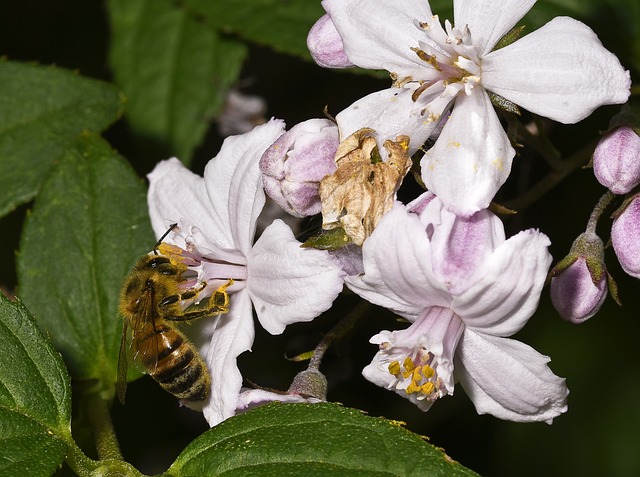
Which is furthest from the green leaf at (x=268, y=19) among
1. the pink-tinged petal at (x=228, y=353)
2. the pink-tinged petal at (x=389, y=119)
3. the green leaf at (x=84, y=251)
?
the pink-tinged petal at (x=228, y=353)

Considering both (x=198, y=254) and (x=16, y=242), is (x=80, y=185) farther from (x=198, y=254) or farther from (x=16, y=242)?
(x=16, y=242)

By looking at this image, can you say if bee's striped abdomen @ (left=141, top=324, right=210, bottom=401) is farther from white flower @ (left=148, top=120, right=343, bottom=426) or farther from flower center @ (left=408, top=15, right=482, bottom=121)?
flower center @ (left=408, top=15, right=482, bottom=121)

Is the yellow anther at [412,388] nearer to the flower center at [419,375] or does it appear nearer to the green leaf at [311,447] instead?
the flower center at [419,375]

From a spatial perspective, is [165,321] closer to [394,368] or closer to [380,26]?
[394,368]

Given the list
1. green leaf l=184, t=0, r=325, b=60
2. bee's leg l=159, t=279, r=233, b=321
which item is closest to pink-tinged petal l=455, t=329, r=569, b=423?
bee's leg l=159, t=279, r=233, b=321

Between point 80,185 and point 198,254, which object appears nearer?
point 198,254

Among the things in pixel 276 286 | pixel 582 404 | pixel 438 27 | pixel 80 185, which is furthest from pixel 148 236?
pixel 582 404

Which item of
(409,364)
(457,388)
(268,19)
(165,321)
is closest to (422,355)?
(409,364)
